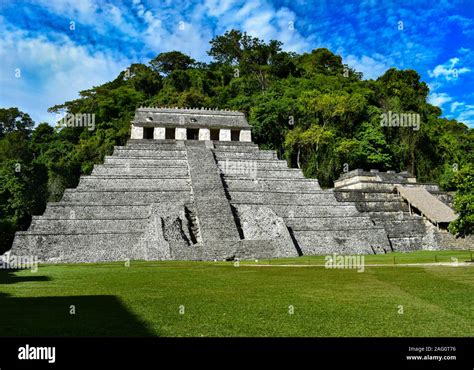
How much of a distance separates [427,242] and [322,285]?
2668 cm

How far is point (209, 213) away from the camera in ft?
100

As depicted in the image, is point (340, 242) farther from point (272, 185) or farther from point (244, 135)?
point (244, 135)

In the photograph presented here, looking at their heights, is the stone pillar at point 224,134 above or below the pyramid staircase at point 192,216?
above

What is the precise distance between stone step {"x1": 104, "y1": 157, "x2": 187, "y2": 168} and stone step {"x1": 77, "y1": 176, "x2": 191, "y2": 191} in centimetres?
309

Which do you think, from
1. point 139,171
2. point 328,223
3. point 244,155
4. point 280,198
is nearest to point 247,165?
point 244,155

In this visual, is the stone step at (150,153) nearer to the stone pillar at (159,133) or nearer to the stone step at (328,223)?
the stone pillar at (159,133)

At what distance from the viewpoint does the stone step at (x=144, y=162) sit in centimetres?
3766

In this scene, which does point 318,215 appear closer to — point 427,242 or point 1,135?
point 427,242

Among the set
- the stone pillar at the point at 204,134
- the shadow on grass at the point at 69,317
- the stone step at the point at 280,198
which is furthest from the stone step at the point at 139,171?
the shadow on grass at the point at 69,317

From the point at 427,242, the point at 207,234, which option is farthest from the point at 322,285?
the point at 427,242

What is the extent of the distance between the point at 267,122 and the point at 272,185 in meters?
20.7

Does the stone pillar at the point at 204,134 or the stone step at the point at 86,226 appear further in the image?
the stone pillar at the point at 204,134

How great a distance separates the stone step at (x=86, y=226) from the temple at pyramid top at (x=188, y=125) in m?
20.6

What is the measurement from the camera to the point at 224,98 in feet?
227
